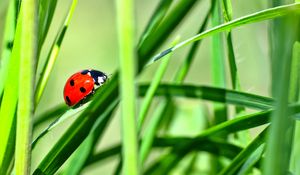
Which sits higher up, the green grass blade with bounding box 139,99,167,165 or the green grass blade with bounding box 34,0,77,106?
the green grass blade with bounding box 34,0,77,106

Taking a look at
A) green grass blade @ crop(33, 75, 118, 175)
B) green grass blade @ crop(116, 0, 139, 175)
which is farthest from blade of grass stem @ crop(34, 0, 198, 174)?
green grass blade @ crop(116, 0, 139, 175)

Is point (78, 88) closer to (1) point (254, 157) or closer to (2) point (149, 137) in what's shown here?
(2) point (149, 137)

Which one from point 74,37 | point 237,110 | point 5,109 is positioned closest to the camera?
point 5,109

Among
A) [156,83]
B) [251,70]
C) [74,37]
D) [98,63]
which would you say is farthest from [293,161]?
[74,37]

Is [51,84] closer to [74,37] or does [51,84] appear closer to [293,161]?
[74,37]

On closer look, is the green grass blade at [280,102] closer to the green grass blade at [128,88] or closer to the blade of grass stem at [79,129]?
the green grass blade at [128,88]

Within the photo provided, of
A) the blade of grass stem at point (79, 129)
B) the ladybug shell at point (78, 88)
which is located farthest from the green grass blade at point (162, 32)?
the ladybug shell at point (78, 88)

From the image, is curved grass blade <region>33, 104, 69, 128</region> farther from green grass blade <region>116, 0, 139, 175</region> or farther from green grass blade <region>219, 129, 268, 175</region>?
green grass blade <region>116, 0, 139, 175</region>
